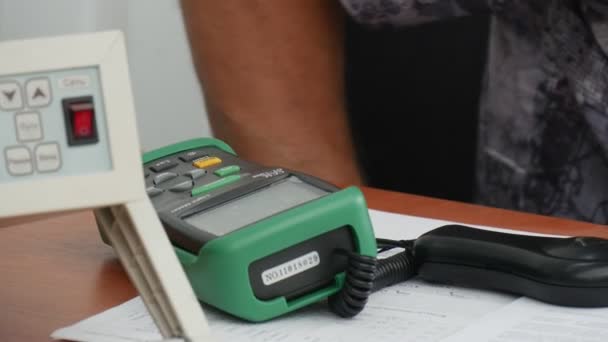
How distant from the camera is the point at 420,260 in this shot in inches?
24.7

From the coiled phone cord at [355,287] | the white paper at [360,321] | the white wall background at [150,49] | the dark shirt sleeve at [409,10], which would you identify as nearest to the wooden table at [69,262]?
the white paper at [360,321]

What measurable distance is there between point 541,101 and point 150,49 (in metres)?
0.77

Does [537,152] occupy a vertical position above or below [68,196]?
below

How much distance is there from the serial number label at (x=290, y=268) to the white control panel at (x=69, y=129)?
6.8 inches

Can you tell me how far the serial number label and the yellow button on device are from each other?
5.8 inches

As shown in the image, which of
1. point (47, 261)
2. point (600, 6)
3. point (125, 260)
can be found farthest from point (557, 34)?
point (125, 260)

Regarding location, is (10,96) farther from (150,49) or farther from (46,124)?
(150,49)

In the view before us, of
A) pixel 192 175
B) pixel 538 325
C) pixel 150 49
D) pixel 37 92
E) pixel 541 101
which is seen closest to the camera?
pixel 37 92

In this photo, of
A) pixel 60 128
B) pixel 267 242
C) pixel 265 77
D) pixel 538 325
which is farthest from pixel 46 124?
pixel 265 77

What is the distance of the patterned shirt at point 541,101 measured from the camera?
90 cm

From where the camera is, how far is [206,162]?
0.69 meters

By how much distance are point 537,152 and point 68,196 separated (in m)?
0.69

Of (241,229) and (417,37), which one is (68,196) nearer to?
(241,229)

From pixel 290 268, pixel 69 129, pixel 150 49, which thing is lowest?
pixel 150 49
